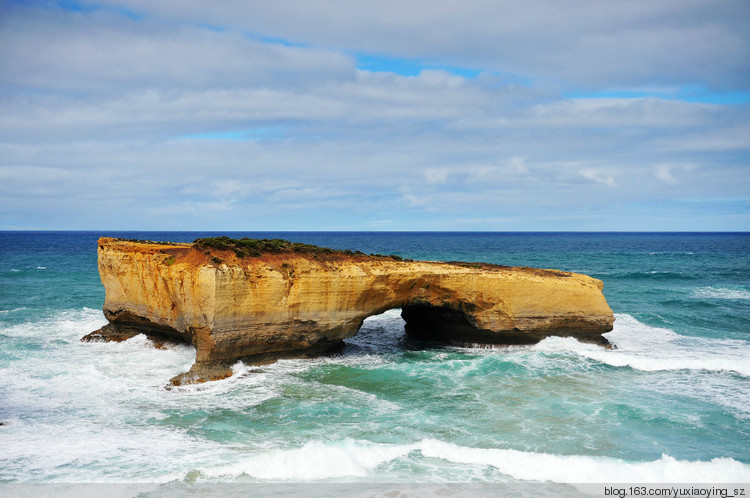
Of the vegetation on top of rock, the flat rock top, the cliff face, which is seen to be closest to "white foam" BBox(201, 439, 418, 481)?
the cliff face

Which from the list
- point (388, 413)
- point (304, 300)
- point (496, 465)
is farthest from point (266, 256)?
point (496, 465)

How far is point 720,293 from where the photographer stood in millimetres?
35688

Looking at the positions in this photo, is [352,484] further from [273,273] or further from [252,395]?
[273,273]

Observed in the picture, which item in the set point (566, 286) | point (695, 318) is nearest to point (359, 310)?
→ point (566, 286)

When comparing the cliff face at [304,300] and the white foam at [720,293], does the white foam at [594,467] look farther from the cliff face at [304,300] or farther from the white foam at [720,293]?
the white foam at [720,293]

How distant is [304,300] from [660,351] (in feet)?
43.5

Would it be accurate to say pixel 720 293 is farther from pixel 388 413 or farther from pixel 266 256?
pixel 266 256

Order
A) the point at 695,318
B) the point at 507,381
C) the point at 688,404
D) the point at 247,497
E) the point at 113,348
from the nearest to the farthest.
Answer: the point at 247,497, the point at 688,404, the point at 507,381, the point at 113,348, the point at 695,318

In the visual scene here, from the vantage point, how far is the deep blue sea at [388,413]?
433 inches

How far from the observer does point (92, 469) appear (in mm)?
10773

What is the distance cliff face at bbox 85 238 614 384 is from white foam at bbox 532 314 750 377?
28.3 inches

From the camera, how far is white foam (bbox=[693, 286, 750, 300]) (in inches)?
1334

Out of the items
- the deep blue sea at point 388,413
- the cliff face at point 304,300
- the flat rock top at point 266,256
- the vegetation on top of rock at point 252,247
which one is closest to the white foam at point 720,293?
the deep blue sea at point 388,413

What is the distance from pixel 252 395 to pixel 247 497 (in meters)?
5.35
